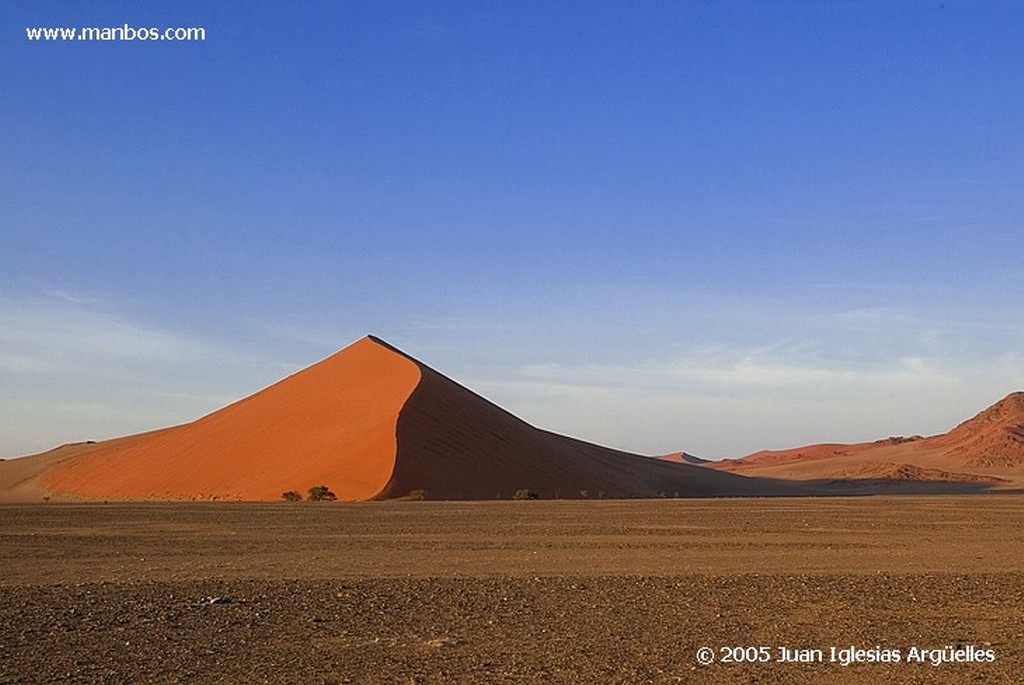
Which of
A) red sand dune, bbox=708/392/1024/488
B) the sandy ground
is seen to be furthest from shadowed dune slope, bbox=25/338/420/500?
red sand dune, bbox=708/392/1024/488

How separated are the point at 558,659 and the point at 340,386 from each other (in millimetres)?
56152

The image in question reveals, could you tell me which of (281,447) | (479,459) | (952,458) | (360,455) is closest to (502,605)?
(360,455)

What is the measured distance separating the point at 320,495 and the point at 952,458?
76.3 meters

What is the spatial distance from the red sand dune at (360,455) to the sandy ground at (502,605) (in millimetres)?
25116

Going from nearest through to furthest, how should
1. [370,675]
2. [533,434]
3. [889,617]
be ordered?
[370,675], [889,617], [533,434]

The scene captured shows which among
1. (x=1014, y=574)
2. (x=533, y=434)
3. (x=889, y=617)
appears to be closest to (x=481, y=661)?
→ (x=889, y=617)

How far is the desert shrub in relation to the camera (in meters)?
45.0

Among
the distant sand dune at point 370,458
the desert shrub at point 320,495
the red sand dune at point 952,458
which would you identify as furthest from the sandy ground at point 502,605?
the red sand dune at point 952,458

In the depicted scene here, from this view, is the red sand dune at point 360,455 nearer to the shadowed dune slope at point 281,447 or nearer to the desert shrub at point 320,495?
the shadowed dune slope at point 281,447

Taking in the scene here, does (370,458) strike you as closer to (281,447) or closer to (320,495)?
(320,495)

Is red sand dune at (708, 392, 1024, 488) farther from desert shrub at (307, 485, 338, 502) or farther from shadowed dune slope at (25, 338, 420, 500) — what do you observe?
desert shrub at (307, 485, 338, 502)

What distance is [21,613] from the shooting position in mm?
11734

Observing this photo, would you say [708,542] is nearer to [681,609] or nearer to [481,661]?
[681,609]

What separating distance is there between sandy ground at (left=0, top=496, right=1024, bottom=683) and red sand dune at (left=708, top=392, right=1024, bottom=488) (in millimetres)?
62153
